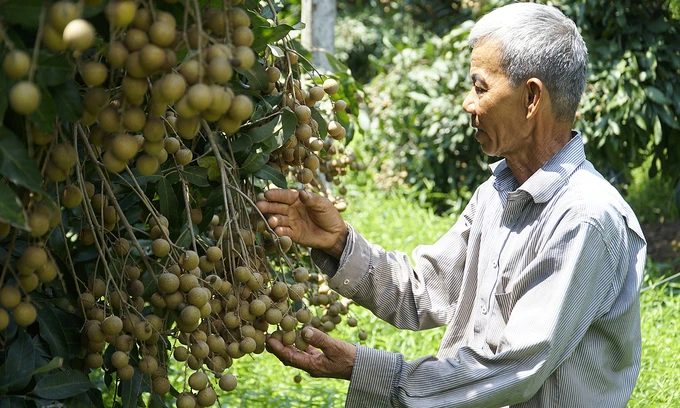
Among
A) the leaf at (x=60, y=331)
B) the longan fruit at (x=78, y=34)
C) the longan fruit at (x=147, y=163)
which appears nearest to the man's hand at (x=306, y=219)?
the leaf at (x=60, y=331)

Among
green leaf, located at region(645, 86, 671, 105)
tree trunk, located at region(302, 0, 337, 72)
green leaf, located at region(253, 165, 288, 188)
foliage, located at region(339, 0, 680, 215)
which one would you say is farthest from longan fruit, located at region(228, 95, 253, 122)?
green leaf, located at region(645, 86, 671, 105)

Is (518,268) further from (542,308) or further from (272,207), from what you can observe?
(272,207)

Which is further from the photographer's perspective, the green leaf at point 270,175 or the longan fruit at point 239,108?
the green leaf at point 270,175

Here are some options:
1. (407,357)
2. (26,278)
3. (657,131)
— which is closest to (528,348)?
(26,278)

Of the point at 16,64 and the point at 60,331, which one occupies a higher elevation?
the point at 16,64

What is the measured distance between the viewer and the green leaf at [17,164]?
832 millimetres

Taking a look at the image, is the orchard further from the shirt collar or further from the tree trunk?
the tree trunk

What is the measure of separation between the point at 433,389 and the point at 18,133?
0.86 m

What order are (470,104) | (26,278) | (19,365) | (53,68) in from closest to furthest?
(53,68), (26,278), (19,365), (470,104)

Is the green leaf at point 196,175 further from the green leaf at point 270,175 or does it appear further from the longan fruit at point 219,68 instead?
the longan fruit at point 219,68

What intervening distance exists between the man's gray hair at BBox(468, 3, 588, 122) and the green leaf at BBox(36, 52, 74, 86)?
0.99 meters

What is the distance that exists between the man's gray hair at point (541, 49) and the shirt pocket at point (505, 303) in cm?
38

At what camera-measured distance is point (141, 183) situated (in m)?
1.45

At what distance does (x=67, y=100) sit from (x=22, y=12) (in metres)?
0.10
